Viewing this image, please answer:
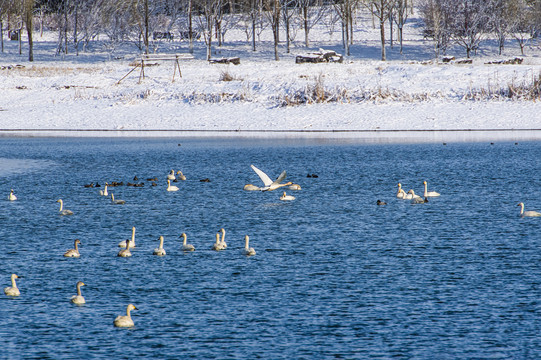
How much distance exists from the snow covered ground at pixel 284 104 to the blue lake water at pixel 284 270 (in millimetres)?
17212

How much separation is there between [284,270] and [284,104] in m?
36.3

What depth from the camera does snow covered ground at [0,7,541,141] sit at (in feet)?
145

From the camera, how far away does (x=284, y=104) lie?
162 ft

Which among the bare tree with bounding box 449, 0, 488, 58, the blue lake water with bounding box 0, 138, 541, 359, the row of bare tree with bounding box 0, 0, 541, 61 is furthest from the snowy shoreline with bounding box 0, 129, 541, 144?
the bare tree with bounding box 449, 0, 488, 58

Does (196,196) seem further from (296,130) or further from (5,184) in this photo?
(296,130)

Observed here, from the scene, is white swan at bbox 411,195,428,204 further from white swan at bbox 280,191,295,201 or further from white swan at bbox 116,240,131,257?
white swan at bbox 116,240,131,257

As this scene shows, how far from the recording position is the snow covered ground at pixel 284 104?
44312mm

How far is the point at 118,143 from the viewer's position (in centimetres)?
4000

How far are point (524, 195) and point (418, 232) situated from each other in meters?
→ 6.36

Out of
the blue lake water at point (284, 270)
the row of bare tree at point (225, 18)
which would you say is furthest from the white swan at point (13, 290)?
the row of bare tree at point (225, 18)

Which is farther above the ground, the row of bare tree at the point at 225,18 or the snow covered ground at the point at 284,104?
the row of bare tree at the point at 225,18

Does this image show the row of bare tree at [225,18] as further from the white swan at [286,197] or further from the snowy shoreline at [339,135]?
the white swan at [286,197]

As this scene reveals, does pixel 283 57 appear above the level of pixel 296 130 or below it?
above

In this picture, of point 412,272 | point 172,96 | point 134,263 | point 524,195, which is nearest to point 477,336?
point 412,272
